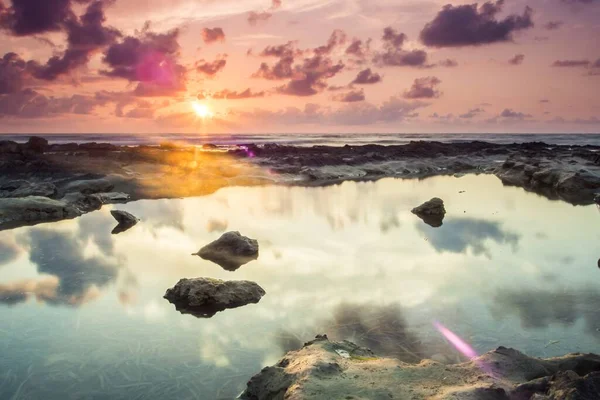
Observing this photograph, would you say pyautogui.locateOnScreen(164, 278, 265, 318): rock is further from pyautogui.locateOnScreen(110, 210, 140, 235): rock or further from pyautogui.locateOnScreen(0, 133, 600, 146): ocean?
pyautogui.locateOnScreen(0, 133, 600, 146): ocean

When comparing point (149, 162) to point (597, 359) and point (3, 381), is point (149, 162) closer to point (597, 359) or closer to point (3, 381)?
point (3, 381)

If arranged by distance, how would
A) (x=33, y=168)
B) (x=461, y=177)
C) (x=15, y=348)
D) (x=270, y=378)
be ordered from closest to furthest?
1. (x=270, y=378)
2. (x=15, y=348)
3. (x=33, y=168)
4. (x=461, y=177)

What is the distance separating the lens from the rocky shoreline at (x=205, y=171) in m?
28.3

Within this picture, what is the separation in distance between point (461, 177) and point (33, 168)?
120 feet

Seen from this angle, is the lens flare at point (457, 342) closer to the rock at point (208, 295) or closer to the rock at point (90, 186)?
the rock at point (208, 295)

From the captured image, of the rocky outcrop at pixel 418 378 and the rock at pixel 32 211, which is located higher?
the rocky outcrop at pixel 418 378

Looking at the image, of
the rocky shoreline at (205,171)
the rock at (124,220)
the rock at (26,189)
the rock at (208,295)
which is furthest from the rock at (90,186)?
the rock at (208,295)

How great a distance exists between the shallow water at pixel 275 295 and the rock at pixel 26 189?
8701 millimetres

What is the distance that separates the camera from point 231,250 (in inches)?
638

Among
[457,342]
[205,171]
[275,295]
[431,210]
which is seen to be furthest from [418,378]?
[205,171]

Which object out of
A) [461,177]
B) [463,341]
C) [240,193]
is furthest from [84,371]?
[461,177]

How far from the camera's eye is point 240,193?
31.5 meters

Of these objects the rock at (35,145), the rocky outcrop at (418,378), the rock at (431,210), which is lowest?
the rocky outcrop at (418,378)

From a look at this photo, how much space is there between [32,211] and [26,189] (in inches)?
317
